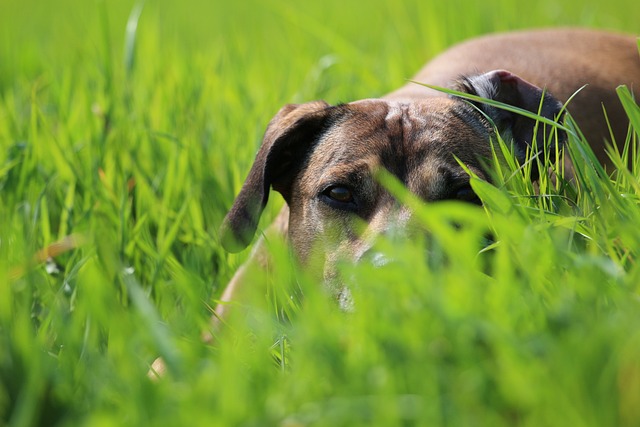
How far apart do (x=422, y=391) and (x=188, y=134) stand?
2.74 m

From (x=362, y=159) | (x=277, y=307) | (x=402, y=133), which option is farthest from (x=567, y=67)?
(x=277, y=307)

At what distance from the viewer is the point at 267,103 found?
14.6 ft

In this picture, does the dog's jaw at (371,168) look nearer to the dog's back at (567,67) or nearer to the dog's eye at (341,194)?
the dog's eye at (341,194)

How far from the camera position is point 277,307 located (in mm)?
2521

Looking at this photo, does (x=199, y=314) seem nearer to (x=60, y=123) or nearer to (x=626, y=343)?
(x=626, y=343)

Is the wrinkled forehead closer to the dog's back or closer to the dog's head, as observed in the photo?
the dog's head

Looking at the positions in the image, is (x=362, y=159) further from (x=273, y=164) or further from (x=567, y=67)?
(x=567, y=67)

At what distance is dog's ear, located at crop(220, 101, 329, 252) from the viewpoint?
2941 millimetres

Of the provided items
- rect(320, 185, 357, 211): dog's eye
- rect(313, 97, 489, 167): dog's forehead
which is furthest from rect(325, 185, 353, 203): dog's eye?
rect(313, 97, 489, 167): dog's forehead

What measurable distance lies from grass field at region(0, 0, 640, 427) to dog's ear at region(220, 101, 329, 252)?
0.60ft

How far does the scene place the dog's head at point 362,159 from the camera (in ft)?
9.13

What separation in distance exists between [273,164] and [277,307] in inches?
30.2

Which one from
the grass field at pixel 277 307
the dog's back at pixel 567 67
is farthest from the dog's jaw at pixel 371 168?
the dog's back at pixel 567 67

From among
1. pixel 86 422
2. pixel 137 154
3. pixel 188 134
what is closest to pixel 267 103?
pixel 188 134
